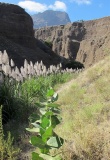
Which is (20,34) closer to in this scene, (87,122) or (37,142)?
(87,122)

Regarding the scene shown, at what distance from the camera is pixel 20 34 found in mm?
62500

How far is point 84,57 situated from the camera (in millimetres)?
89250

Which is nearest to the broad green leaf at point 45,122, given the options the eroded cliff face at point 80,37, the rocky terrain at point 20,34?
the rocky terrain at point 20,34

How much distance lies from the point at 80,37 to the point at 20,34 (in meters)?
68.4

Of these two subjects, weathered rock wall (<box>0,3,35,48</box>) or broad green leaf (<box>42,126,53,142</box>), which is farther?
weathered rock wall (<box>0,3,35,48</box>)

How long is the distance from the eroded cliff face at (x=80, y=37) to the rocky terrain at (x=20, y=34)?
19858 mm

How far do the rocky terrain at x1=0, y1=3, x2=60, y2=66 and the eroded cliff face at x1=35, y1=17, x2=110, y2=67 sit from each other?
65.2 ft

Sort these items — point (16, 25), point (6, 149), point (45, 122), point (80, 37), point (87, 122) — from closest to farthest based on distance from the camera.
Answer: point (45, 122), point (6, 149), point (87, 122), point (16, 25), point (80, 37)

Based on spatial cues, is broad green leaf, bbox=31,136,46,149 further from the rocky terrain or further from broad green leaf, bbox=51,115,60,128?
the rocky terrain

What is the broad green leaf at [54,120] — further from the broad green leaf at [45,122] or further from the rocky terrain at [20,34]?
the rocky terrain at [20,34]

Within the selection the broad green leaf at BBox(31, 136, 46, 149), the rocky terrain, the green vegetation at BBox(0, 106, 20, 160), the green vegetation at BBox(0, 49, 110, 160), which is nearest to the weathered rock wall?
the rocky terrain

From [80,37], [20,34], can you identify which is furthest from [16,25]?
[80,37]

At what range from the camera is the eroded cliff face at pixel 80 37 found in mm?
84438

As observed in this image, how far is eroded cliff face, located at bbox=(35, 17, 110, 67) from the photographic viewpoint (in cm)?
8444
